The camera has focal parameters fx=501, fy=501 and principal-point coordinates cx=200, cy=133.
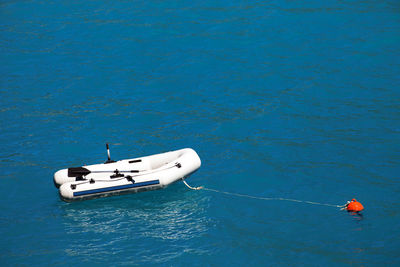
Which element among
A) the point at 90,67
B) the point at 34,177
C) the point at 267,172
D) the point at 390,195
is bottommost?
the point at 390,195

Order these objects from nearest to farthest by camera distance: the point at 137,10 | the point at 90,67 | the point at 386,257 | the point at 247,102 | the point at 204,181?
the point at 386,257
the point at 204,181
the point at 247,102
the point at 90,67
the point at 137,10

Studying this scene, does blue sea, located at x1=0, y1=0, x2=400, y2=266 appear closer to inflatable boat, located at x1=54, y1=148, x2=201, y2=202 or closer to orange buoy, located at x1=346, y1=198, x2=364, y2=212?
orange buoy, located at x1=346, y1=198, x2=364, y2=212

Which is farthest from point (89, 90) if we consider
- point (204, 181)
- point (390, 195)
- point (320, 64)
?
→ point (390, 195)

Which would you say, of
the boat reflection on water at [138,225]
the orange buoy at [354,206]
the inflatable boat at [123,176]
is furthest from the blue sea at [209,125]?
the inflatable boat at [123,176]

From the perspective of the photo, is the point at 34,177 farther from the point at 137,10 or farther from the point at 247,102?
the point at 137,10

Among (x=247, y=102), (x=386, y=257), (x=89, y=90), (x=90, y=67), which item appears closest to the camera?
(x=386, y=257)

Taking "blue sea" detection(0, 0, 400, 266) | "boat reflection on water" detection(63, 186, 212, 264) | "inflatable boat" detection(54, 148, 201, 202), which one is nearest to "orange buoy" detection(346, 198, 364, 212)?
"blue sea" detection(0, 0, 400, 266)
